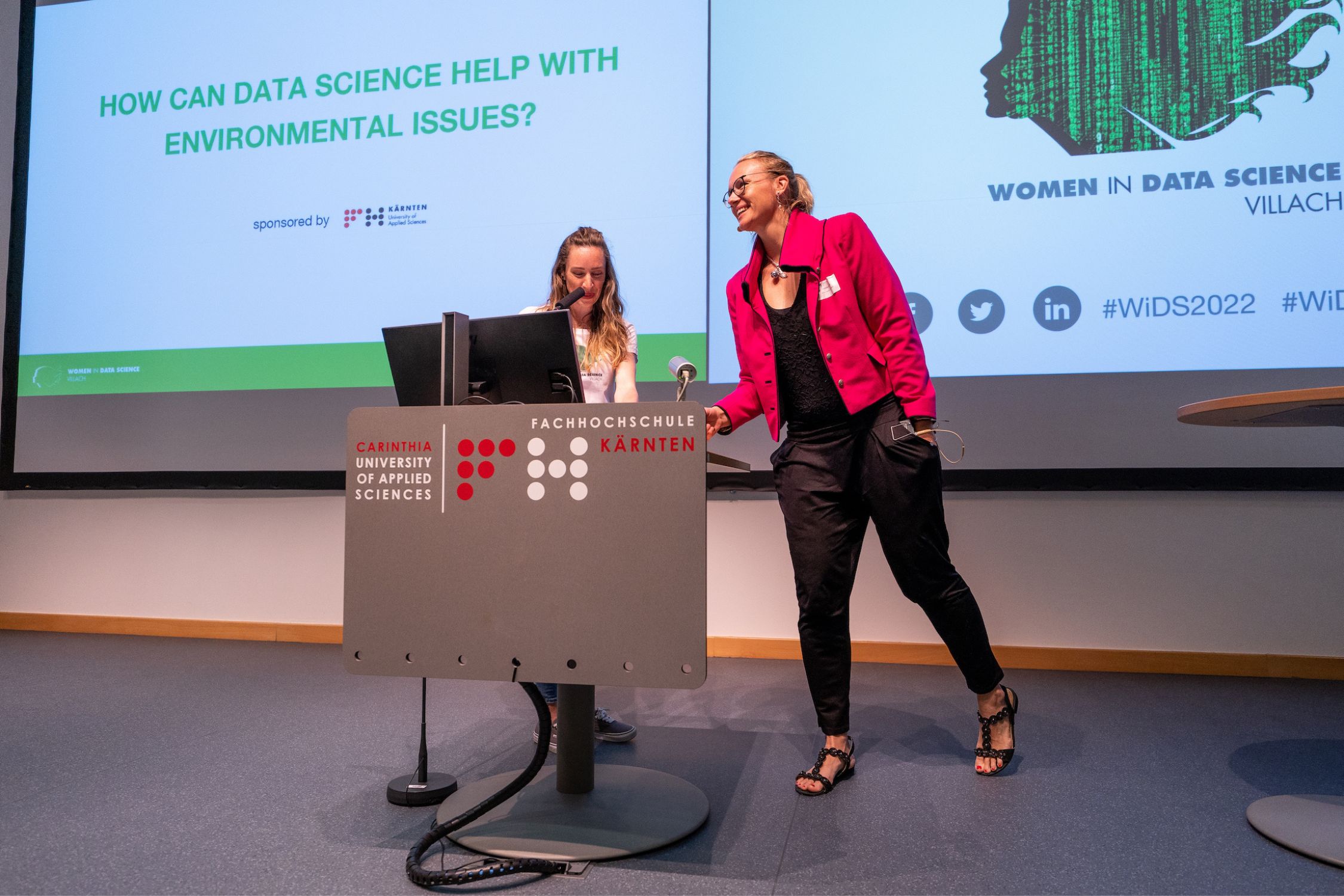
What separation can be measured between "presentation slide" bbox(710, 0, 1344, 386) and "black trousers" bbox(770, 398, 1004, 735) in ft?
4.10

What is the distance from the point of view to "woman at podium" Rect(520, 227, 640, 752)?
2.22 m

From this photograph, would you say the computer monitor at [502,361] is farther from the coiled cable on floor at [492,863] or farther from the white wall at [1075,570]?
the white wall at [1075,570]

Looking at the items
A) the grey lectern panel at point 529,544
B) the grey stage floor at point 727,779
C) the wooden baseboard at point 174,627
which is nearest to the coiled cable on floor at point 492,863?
the grey stage floor at point 727,779

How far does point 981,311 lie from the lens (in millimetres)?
2969

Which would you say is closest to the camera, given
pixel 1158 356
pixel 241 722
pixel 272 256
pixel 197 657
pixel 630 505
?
pixel 630 505

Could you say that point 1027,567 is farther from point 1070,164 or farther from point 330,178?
point 330,178

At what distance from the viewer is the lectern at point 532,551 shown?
134 centimetres

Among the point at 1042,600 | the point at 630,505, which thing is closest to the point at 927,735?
the point at 1042,600

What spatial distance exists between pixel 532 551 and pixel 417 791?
679mm

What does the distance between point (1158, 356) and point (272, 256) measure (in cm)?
334

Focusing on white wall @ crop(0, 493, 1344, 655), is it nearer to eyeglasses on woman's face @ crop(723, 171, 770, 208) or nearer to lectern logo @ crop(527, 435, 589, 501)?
eyeglasses on woman's face @ crop(723, 171, 770, 208)

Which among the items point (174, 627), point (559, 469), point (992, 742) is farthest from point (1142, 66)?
point (174, 627)

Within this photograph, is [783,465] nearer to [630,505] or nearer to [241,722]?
[630,505]

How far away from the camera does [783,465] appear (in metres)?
1.94
